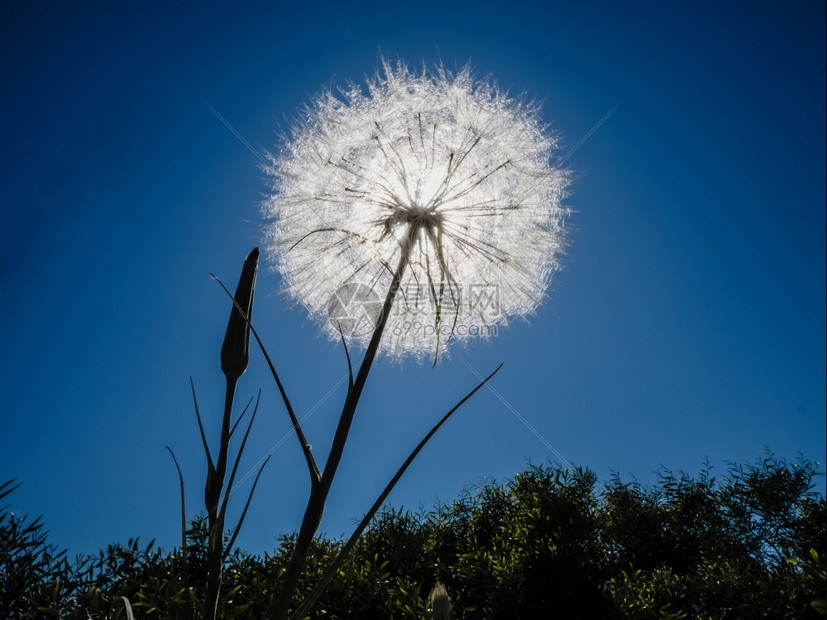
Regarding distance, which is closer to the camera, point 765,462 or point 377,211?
point 377,211

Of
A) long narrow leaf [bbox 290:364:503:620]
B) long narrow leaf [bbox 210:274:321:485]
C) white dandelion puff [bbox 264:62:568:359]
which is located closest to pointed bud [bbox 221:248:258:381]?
long narrow leaf [bbox 210:274:321:485]

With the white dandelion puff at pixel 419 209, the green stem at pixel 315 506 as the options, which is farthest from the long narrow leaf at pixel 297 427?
the white dandelion puff at pixel 419 209

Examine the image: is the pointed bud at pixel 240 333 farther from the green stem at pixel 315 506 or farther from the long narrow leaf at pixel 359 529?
the long narrow leaf at pixel 359 529

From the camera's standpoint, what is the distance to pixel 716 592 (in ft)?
7.94

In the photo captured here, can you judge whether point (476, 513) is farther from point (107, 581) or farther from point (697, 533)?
point (107, 581)

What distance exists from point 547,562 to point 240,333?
8.81 feet

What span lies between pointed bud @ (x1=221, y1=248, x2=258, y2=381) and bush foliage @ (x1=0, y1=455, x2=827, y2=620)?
955 millimetres

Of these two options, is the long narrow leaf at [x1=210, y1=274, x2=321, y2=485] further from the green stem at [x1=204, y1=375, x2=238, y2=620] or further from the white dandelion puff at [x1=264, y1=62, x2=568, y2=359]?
the white dandelion puff at [x1=264, y1=62, x2=568, y2=359]

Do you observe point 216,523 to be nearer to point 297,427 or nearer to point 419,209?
point 297,427

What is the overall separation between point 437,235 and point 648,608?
2237 millimetres

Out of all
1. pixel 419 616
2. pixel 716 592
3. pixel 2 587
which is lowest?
pixel 2 587

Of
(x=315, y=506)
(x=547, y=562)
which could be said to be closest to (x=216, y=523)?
(x=315, y=506)

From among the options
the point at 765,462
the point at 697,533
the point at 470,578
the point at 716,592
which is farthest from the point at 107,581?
the point at 765,462

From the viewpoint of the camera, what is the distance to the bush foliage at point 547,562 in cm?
190
